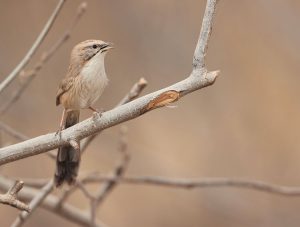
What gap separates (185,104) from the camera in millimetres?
6012

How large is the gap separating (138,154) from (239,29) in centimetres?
130

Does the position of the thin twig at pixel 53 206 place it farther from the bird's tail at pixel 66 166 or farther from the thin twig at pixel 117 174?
the bird's tail at pixel 66 166

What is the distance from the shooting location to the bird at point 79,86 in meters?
2.48

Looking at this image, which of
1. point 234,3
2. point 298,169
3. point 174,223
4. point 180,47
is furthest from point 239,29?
point 174,223

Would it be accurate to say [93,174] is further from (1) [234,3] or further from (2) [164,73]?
(1) [234,3]

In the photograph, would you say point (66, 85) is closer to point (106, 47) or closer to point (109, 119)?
point (106, 47)

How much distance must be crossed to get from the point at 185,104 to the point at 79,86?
354cm

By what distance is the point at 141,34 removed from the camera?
540cm

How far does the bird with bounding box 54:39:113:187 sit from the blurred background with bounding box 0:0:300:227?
2295 mm

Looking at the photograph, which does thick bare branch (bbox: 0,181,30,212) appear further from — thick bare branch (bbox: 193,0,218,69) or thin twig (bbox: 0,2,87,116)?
thin twig (bbox: 0,2,87,116)

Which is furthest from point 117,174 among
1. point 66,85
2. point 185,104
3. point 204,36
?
point 185,104

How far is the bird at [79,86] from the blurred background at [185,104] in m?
2.29

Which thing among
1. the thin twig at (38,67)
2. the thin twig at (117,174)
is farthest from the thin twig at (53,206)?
the thin twig at (38,67)

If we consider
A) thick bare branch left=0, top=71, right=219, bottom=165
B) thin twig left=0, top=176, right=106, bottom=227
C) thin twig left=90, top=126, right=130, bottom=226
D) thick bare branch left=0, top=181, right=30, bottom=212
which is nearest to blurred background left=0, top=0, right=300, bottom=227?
thin twig left=0, top=176, right=106, bottom=227
